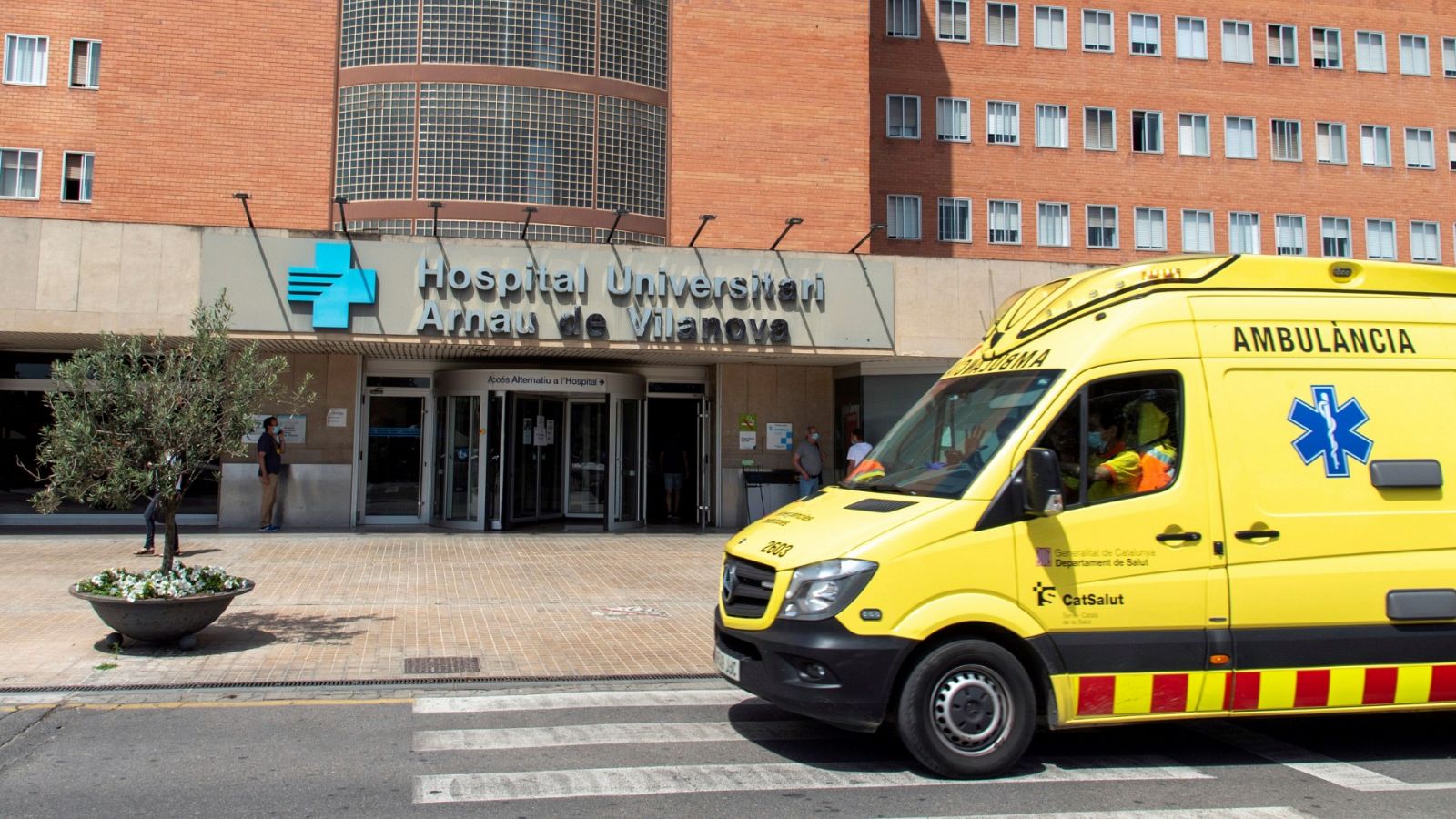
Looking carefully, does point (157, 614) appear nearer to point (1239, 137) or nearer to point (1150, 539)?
point (1150, 539)

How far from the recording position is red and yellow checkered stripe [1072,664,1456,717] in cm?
548

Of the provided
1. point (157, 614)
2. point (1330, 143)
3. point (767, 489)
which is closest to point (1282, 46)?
point (1330, 143)

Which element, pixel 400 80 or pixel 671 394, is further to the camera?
pixel 671 394

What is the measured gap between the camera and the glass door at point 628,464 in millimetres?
18703

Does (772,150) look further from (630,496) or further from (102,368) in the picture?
(102,368)

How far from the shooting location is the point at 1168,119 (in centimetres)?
2672

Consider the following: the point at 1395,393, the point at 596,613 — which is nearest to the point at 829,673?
the point at 1395,393

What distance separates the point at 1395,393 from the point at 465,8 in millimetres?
16221

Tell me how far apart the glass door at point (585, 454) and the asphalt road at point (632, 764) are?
11.7 meters

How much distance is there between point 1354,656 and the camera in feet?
18.7

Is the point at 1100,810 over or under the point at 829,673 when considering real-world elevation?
under

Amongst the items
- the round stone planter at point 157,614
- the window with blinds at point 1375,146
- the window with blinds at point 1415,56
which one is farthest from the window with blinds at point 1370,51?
the round stone planter at point 157,614

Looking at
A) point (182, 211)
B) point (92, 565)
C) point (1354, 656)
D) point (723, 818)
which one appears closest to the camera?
point (723, 818)

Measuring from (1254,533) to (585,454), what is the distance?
1431cm
